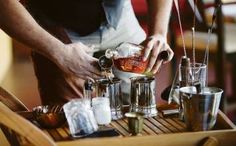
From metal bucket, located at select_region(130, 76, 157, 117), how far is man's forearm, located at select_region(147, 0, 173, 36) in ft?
1.27

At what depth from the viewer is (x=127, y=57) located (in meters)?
1.69

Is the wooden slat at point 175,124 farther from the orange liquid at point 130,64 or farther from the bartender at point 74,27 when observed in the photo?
the bartender at point 74,27

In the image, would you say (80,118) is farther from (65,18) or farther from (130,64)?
(65,18)

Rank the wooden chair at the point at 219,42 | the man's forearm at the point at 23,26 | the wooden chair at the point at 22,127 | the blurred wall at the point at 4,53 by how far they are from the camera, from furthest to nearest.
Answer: the blurred wall at the point at 4,53, the wooden chair at the point at 219,42, the man's forearm at the point at 23,26, the wooden chair at the point at 22,127

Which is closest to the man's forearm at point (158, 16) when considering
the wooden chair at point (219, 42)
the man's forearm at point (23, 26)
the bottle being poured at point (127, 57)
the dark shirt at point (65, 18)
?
the dark shirt at point (65, 18)

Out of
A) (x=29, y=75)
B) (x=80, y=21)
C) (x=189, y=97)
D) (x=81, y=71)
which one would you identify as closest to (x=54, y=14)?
(x=80, y=21)

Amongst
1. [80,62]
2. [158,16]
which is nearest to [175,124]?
[80,62]

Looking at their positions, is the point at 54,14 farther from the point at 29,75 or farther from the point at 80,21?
the point at 29,75

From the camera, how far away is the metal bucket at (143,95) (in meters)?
1.73

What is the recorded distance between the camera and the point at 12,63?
443cm

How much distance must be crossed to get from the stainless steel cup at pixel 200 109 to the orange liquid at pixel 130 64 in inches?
8.5

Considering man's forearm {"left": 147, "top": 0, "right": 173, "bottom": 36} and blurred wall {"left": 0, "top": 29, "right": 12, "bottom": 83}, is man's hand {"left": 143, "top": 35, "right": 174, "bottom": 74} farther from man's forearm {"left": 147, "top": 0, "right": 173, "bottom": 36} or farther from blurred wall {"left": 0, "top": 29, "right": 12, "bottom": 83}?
blurred wall {"left": 0, "top": 29, "right": 12, "bottom": 83}

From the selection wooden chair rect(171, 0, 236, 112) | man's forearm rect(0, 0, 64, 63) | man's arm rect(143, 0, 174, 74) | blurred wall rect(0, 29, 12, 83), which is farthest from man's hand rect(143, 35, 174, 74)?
blurred wall rect(0, 29, 12, 83)

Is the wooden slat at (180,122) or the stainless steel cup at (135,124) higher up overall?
the stainless steel cup at (135,124)
